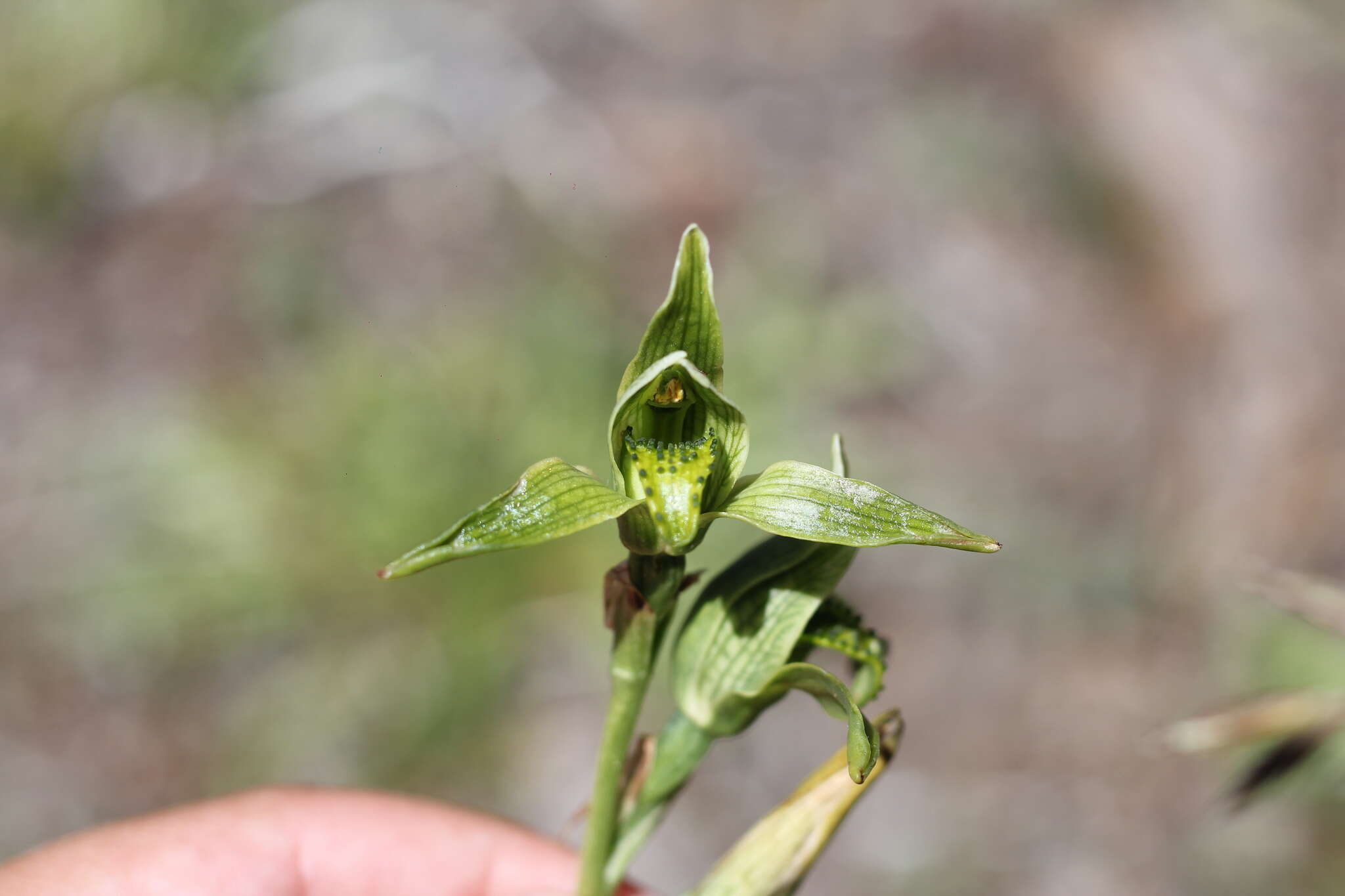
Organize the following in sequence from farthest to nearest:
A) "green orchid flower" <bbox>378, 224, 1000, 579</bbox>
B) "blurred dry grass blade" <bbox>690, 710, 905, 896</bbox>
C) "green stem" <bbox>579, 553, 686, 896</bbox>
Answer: "blurred dry grass blade" <bbox>690, 710, 905, 896</bbox> → "green stem" <bbox>579, 553, 686, 896</bbox> → "green orchid flower" <bbox>378, 224, 1000, 579</bbox>

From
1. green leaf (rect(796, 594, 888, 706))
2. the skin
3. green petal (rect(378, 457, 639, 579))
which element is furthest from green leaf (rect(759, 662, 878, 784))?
the skin

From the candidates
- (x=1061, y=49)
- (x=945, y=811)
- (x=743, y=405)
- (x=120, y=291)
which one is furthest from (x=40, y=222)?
(x=1061, y=49)

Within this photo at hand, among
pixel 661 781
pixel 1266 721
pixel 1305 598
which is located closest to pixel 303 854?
pixel 661 781

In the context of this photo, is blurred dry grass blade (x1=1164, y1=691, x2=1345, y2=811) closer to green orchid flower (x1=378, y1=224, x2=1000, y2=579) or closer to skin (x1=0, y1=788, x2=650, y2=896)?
green orchid flower (x1=378, y1=224, x2=1000, y2=579)

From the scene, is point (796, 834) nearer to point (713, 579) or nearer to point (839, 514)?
point (713, 579)

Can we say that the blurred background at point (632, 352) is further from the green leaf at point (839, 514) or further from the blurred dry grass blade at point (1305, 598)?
the green leaf at point (839, 514)

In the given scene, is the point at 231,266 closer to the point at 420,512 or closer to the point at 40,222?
the point at 40,222
